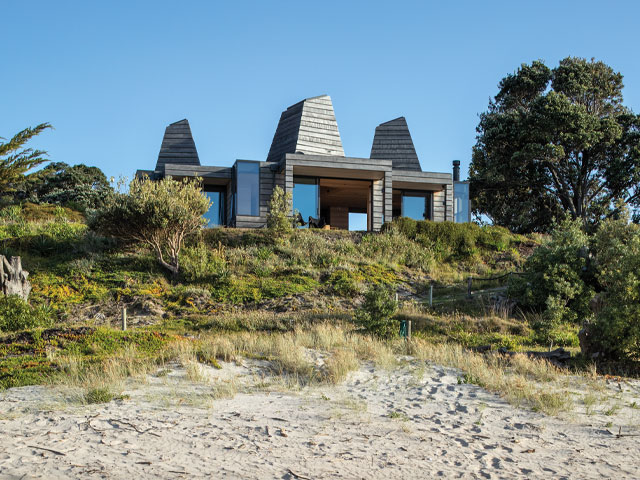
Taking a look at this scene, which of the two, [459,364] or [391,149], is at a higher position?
[391,149]

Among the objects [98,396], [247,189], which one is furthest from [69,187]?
[98,396]

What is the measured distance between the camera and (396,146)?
112ft

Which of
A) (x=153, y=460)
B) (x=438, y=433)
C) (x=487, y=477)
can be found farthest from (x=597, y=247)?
(x=153, y=460)

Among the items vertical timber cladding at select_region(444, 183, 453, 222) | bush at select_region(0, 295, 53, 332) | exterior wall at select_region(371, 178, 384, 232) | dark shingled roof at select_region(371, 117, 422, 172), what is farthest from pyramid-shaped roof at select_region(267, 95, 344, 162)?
bush at select_region(0, 295, 53, 332)

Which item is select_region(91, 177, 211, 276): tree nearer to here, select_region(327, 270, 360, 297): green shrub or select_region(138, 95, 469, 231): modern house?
select_region(327, 270, 360, 297): green shrub

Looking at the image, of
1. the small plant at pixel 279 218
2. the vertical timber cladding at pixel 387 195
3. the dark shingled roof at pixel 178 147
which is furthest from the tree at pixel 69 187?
the vertical timber cladding at pixel 387 195

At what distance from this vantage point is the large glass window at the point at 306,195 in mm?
31156

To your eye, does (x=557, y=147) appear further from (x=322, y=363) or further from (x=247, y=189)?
(x=322, y=363)

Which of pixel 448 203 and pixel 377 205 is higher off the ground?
pixel 448 203

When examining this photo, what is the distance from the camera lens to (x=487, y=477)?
6.18 metres

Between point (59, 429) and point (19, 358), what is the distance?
16.1 feet

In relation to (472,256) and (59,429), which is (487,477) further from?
(472,256)

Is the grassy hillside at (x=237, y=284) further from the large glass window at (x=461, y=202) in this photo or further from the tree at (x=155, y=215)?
the large glass window at (x=461, y=202)

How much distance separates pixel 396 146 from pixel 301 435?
28545mm
